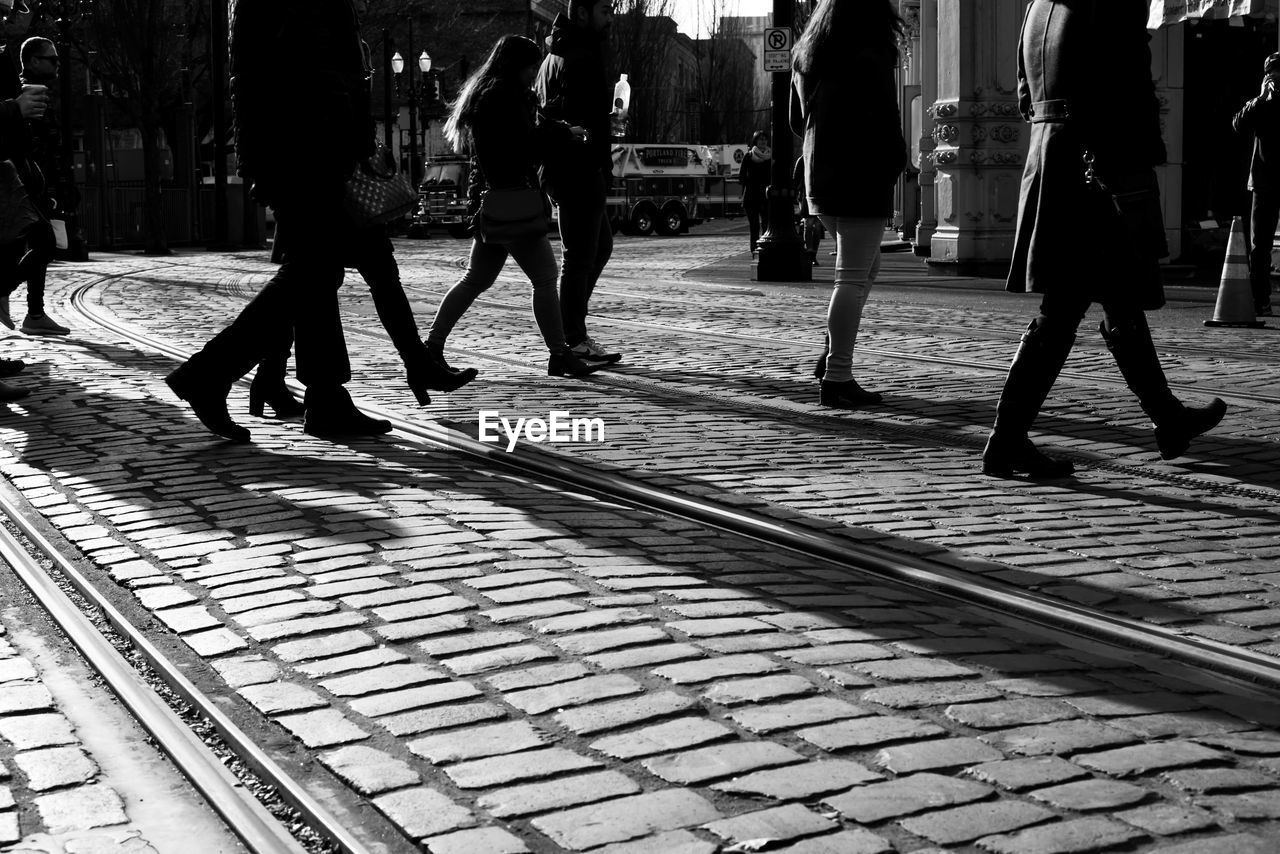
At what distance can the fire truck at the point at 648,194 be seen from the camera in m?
44.3

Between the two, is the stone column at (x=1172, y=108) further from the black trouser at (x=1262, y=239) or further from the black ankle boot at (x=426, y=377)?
the black ankle boot at (x=426, y=377)

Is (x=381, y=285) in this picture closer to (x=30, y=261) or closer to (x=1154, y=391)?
(x=1154, y=391)

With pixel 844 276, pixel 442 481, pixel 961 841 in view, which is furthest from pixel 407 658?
pixel 844 276

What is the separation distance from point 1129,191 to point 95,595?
10.9 feet

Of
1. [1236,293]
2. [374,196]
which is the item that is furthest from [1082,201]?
[1236,293]

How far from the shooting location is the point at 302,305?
6.52 metres

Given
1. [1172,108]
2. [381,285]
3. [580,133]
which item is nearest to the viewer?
[381,285]

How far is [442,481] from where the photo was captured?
562 centimetres

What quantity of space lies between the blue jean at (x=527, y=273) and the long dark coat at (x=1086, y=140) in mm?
3026

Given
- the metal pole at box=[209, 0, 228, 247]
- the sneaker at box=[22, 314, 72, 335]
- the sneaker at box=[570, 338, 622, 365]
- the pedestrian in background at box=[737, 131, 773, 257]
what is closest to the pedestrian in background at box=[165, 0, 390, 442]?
the sneaker at box=[570, 338, 622, 365]

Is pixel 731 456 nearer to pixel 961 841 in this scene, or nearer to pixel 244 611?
pixel 244 611

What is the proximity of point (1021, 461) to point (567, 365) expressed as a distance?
342 centimetres

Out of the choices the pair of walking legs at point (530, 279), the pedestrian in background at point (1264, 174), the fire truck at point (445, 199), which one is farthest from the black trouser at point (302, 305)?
the fire truck at point (445, 199)

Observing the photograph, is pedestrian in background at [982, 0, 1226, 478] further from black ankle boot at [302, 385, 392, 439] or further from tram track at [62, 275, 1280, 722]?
black ankle boot at [302, 385, 392, 439]
